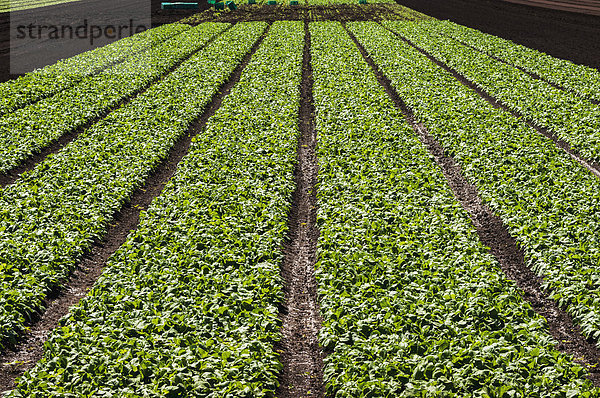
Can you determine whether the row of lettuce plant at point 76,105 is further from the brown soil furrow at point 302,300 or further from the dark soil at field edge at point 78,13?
the brown soil furrow at point 302,300

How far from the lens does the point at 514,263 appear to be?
10141 millimetres

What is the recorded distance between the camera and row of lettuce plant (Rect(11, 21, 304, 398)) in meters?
6.69

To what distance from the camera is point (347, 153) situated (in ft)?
47.4

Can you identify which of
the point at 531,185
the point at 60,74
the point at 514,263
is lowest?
the point at 514,263

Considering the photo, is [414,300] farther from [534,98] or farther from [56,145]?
[534,98]

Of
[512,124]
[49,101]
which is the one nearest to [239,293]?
[512,124]

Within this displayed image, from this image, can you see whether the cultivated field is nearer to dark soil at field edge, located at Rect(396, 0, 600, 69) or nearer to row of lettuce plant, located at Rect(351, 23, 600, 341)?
row of lettuce plant, located at Rect(351, 23, 600, 341)

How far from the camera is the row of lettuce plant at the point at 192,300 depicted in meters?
6.69

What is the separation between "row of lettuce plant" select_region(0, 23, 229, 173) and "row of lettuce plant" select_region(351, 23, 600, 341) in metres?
12.0

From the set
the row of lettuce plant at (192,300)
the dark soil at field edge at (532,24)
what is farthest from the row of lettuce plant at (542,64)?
the row of lettuce plant at (192,300)

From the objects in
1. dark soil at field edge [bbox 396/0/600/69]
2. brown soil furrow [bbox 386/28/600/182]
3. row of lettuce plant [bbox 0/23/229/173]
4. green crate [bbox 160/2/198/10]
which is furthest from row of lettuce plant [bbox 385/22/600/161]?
green crate [bbox 160/2/198/10]

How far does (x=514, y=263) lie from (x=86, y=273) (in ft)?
28.7

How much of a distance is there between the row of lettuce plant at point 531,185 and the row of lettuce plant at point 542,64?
4.88 metres

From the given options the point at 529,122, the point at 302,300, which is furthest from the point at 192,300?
the point at 529,122
